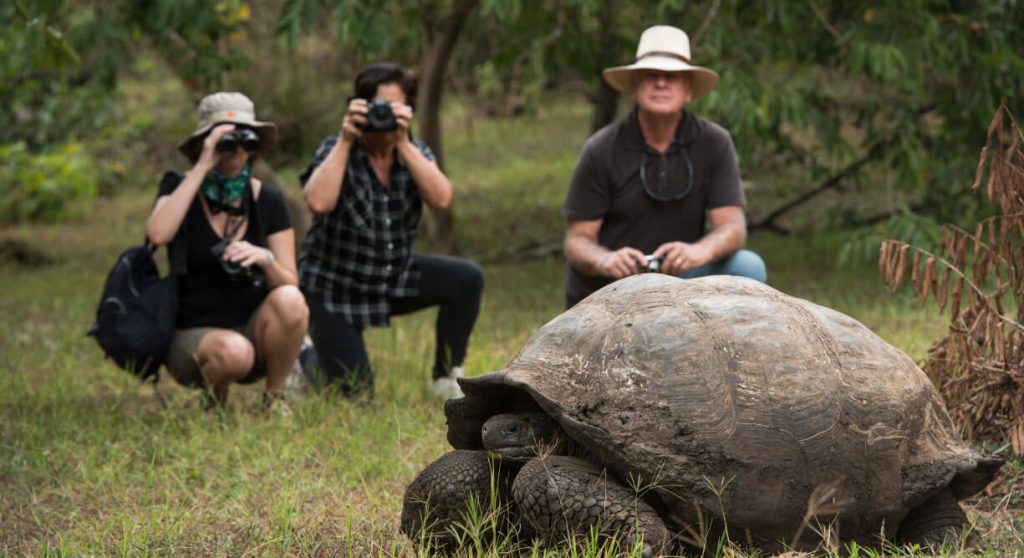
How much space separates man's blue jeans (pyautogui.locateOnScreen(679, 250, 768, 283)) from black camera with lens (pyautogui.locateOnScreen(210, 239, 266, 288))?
1775mm

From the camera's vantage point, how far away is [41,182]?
12.3 metres

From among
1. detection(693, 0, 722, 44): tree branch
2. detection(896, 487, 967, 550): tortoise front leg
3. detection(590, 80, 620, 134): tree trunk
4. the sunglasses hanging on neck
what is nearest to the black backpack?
the sunglasses hanging on neck

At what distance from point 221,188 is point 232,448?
1.17 m

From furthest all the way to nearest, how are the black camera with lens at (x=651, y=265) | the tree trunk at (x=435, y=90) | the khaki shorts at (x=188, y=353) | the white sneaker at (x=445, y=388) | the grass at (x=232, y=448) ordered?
the tree trunk at (x=435, y=90)
the white sneaker at (x=445, y=388)
the khaki shorts at (x=188, y=353)
the black camera with lens at (x=651, y=265)
the grass at (x=232, y=448)

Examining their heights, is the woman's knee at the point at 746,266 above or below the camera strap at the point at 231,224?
below

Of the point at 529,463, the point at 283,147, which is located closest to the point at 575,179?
the point at 529,463

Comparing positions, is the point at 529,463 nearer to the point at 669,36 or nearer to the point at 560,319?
the point at 560,319

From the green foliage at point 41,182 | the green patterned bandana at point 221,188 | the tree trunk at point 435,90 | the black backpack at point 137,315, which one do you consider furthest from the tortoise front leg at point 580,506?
the green foliage at point 41,182

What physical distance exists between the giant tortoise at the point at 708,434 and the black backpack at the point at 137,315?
6.35 feet

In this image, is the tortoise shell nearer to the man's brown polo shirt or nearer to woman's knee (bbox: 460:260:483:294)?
the man's brown polo shirt

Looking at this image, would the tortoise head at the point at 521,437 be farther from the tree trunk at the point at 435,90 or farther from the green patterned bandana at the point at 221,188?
the tree trunk at the point at 435,90

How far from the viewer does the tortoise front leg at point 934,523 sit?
123 inches

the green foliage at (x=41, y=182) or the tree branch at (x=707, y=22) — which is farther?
the green foliage at (x=41, y=182)

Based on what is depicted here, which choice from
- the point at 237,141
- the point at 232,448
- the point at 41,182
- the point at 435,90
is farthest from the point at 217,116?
the point at 41,182
